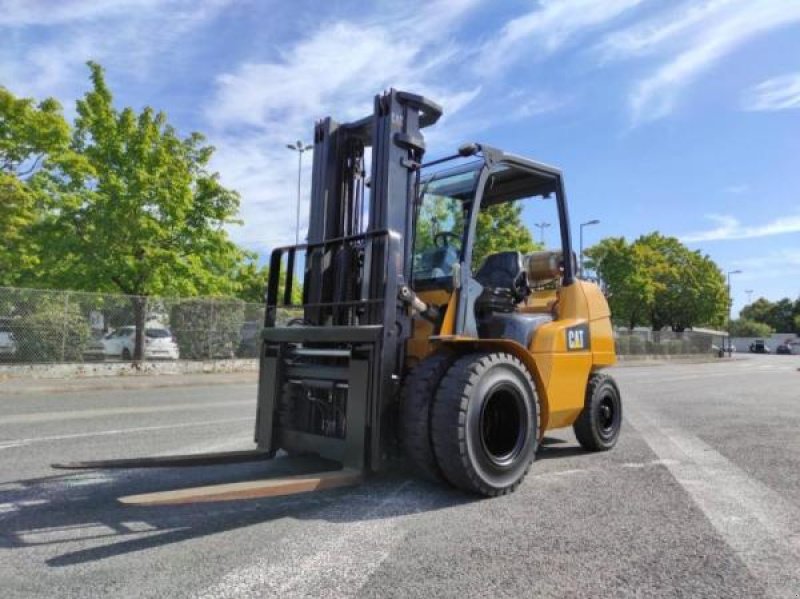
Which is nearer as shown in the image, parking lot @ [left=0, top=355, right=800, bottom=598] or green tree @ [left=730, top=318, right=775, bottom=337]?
parking lot @ [left=0, top=355, right=800, bottom=598]

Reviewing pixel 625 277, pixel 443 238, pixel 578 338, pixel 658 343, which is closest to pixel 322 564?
Answer: pixel 443 238

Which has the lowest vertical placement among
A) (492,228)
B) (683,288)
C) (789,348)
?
(789,348)

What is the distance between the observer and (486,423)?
5.52 m

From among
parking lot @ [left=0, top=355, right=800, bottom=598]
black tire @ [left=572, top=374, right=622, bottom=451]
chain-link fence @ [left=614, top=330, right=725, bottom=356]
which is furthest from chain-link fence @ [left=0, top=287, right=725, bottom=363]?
chain-link fence @ [left=614, top=330, right=725, bottom=356]

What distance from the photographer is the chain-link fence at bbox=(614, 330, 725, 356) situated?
141 ft

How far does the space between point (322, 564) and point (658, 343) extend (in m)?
46.7

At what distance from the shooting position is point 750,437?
29.3 feet

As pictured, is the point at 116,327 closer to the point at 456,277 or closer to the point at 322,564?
the point at 456,277

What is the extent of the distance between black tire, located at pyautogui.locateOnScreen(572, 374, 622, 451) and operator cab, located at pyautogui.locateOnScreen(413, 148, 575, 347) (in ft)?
4.00

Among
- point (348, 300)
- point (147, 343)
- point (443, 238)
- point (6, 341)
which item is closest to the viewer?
point (348, 300)

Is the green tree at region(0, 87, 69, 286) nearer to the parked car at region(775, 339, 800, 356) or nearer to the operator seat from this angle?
the operator seat

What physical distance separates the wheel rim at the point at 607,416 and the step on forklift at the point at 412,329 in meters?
0.66

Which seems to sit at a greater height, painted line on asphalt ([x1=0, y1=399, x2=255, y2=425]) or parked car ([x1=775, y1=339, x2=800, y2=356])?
parked car ([x1=775, y1=339, x2=800, y2=356])

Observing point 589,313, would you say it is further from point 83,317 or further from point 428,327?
point 83,317
